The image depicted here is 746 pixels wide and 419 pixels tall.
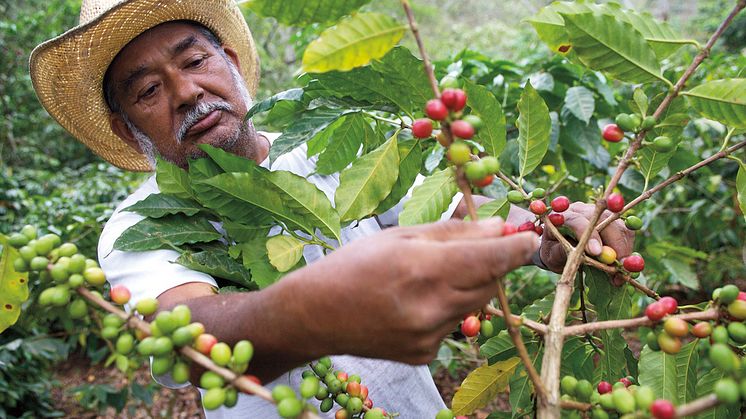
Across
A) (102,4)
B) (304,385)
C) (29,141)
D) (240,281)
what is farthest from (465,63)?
(29,141)

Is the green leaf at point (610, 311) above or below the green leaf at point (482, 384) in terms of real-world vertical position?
above

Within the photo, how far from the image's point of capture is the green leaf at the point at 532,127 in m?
1.15

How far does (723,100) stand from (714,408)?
1.92 feet

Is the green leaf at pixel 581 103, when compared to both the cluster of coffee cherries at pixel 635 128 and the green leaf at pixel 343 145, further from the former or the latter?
the green leaf at pixel 343 145

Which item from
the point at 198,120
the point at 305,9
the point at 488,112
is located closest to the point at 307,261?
the point at 198,120

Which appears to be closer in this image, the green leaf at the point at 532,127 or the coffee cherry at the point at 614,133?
the coffee cherry at the point at 614,133

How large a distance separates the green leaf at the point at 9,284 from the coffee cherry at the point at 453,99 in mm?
740

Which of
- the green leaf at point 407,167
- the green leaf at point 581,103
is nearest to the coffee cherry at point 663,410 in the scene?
the green leaf at point 407,167

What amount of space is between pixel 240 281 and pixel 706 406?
960 millimetres

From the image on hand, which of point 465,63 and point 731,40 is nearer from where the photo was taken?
point 465,63

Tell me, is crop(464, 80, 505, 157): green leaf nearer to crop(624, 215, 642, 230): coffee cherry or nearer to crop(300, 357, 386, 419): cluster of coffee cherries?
crop(624, 215, 642, 230): coffee cherry

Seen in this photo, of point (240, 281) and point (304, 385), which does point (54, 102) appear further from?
point (304, 385)

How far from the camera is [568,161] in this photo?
97.0 inches

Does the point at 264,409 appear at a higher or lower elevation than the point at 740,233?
higher
